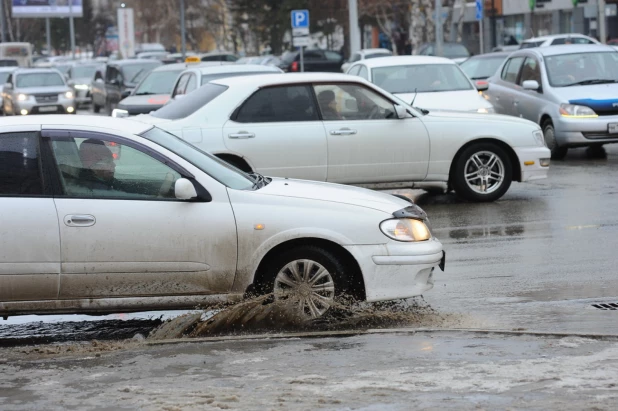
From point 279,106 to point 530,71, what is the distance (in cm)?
774

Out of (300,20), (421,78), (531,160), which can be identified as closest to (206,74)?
(421,78)

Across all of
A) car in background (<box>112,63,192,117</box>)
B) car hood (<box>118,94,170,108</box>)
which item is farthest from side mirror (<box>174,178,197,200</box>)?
car hood (<box>118,94,170,108</box>)

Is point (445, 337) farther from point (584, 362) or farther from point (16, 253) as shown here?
point (16, 253)

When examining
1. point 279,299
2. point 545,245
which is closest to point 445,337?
point 279,299

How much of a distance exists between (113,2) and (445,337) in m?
120

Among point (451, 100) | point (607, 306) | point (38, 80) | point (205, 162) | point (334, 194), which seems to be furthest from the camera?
point (38, 80)

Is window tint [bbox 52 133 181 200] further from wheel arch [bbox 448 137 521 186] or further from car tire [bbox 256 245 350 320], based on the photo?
wheel arch [bbox 448 137 521 186]

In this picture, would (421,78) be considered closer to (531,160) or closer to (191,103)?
(531,160)

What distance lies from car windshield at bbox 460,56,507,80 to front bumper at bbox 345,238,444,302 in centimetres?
1910

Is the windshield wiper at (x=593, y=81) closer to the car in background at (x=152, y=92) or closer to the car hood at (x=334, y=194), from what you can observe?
the car in background at (x=152, y=92)

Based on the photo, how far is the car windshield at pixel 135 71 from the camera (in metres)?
31.3

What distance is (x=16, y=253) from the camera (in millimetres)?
7125

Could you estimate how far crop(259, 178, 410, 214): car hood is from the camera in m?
7.52

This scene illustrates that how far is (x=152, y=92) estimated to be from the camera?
955 inches
